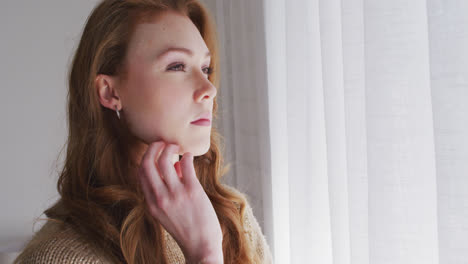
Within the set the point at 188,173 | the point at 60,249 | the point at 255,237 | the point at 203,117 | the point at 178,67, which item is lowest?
the point at 255,237

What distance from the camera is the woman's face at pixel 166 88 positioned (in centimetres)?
95

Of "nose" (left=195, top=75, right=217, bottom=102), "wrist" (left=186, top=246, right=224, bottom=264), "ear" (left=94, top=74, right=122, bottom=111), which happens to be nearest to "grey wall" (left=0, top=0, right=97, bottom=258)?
"ear" (left=94, top=74, right=122, bottom=111)

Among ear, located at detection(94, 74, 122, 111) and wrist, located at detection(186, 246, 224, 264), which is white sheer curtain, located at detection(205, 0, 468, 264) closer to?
wrist, located at detection(186, 246, 224, 264)

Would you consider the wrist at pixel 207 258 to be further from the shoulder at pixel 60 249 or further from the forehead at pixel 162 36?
the forehead at pixel 162 36

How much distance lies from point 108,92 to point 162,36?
19 cm

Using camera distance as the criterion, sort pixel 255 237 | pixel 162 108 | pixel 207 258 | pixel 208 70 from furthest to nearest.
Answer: pixel 255 237
pixel 208 70
pixel 162 108
pixel 207 258

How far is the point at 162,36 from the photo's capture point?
3.18ft

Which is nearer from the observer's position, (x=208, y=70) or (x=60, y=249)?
(x=60, y=249)

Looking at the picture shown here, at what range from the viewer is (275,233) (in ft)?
4.94

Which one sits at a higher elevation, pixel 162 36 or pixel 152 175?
pixel 162 36

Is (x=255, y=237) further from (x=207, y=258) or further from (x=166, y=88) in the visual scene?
(x=166, y=88)

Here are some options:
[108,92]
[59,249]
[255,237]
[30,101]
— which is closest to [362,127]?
[255,237]

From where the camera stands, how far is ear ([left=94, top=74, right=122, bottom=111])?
0.99m

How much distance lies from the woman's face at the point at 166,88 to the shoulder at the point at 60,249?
0.86ft
